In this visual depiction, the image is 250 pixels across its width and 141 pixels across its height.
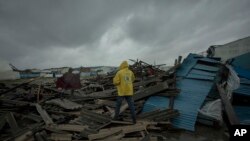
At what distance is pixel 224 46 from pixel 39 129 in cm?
1936

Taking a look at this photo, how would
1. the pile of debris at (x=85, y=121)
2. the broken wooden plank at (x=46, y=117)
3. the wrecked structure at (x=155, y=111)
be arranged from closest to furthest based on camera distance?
the pile of debris at (x=85, y=121) → the wrecked structure at (x=155, y=111) → the broken wooden plank at (x=46, y=117)

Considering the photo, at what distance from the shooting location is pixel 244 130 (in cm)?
430

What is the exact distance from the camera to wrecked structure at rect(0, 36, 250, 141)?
5547 millimetres

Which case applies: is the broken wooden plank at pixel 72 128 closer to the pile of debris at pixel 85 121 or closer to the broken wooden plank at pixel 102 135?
the pile of debris at pixel 85 121

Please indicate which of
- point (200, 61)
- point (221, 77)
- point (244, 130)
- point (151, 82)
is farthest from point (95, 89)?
point (244, 130)

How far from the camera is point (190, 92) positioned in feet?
24.2

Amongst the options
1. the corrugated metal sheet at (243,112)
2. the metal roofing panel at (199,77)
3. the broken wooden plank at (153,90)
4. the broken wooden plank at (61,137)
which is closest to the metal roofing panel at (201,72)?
the metal roofing panel at (199,77)

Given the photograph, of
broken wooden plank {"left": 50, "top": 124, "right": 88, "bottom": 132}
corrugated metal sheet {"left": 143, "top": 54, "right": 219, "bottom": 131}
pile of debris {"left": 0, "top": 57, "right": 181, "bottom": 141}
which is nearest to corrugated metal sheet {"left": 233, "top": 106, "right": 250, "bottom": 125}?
corrugated metal sheet {"left": 143, "top": 54, "right": 219, "bottom": 131}

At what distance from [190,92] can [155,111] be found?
1.89 meters

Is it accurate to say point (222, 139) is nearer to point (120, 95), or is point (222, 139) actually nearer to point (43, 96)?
point (120, 95)

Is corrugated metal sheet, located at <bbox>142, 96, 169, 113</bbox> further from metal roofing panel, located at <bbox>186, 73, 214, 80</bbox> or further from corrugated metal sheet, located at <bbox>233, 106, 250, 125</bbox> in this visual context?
corrugated metal sheet, located at <bbox>233, 106, 250, 125</bbox>

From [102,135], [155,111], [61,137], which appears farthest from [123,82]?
[61,137]

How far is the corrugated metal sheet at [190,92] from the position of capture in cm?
625

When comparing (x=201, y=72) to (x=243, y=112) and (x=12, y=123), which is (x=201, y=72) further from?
(x=12, y=123)
